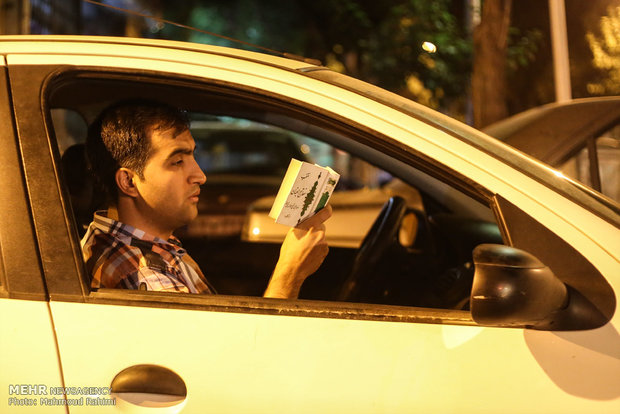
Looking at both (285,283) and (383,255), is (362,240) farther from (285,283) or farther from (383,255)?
(285,283)

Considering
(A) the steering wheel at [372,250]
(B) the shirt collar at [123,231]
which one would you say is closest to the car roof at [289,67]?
(B) the shirt collar at [123,231]

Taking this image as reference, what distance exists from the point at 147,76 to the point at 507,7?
5208 millimetres

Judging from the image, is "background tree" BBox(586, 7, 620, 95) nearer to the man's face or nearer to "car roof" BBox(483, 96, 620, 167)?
"car roof" BBox(483, 96, 620, 167)

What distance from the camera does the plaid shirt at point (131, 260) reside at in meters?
2.09

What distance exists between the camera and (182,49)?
2.12 m

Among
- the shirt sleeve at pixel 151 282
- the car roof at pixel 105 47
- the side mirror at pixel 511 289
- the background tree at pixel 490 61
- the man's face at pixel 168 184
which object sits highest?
the background tree at pixel 490 61

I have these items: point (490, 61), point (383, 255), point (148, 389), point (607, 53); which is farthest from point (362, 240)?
point (607, 53)

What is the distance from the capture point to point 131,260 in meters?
2.15

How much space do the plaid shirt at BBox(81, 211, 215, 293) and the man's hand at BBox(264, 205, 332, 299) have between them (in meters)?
0.27

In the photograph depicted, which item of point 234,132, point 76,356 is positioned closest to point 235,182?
point 234,132

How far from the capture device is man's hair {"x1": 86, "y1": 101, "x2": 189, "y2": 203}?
229 centimetres

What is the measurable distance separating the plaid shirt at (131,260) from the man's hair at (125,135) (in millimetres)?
143

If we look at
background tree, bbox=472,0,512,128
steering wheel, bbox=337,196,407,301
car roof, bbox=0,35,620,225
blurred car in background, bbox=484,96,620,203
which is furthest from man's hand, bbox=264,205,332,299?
background tree, bbox=472,0,512,128

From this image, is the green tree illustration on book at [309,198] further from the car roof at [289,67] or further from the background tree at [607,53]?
the background tree at [607,53]
